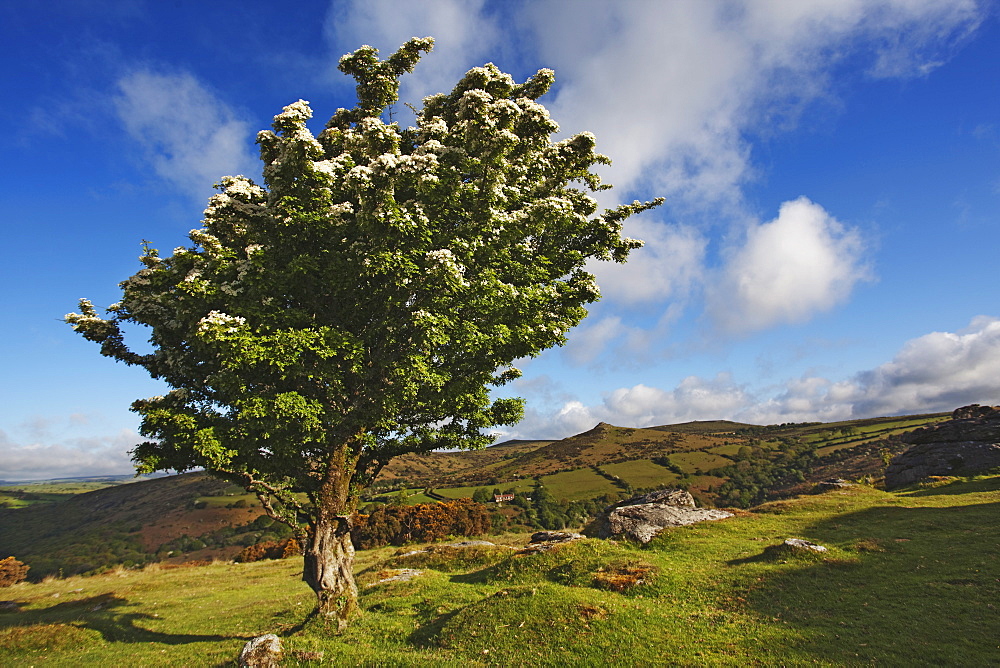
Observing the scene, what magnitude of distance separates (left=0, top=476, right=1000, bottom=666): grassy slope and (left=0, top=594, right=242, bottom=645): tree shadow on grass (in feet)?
0.49

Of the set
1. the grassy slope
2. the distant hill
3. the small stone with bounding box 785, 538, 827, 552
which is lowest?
the distant hill

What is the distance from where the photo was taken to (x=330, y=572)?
1714 cm

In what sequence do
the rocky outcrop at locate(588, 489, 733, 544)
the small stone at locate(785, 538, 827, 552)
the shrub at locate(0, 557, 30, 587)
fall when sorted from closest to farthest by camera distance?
the small stone at locate(785, 538, 827, 552)
the rocky outcrop at locate(588, 489, 733, 544)
the shrub at locate(0, 557, 30, 587)

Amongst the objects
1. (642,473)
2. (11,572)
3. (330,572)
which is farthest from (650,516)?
(642,473)

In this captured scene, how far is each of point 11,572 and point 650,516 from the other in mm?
62592

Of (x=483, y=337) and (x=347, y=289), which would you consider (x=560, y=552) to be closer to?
(x=483, y=337)

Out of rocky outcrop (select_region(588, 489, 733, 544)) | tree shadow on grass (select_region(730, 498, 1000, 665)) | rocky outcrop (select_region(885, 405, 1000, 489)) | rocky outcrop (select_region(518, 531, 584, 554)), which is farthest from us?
rocky outcrop (select_region(885, 405, 1000, 489))

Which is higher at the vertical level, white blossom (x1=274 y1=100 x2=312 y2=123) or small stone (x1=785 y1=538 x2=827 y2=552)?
white blossom (x1=274 y1=100 x2=312 y2=123)

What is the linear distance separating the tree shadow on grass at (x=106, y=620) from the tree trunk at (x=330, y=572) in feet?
16.7

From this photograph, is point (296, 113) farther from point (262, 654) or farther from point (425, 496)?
point (425, 496)

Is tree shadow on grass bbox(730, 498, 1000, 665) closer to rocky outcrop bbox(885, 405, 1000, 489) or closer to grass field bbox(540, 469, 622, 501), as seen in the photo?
rocky outcrop bbox(885, 405, 1000, 489)

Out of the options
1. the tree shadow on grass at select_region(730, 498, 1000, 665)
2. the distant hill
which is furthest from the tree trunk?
the distant hill

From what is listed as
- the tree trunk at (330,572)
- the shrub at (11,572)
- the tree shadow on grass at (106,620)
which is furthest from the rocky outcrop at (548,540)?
the shrub at (11,572)

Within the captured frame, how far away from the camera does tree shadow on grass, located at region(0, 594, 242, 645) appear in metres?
19.2
